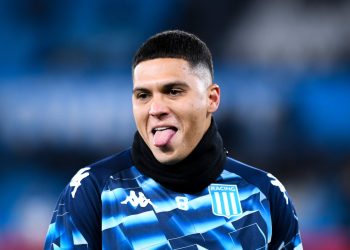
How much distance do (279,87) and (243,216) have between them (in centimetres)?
583

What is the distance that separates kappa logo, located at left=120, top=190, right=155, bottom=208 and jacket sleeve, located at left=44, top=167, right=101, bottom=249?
112mm

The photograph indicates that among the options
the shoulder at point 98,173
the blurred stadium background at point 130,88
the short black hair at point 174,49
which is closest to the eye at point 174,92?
the short black hair at point 174,49

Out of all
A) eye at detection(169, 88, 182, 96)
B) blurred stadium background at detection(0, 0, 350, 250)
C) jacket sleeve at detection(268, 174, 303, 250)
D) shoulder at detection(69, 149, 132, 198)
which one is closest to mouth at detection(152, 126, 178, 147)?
eye at detection(169, 88, 182, 96)

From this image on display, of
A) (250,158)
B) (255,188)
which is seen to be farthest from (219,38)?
(255,188)

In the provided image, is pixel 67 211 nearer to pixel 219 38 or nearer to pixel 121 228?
pixel 121 228

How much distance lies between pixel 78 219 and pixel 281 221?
0.80 meters

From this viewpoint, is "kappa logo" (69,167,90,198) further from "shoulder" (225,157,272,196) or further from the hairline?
"shoulder" (225,157,272,196)

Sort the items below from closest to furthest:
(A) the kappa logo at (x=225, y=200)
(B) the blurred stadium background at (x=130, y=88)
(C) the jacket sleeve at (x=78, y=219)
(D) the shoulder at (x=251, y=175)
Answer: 1. (C) the jacket sleeve at (x=78, y=219)
2. (A) the kappa logo at (x=225, y=200)
3. (D) the shoulder at (x=251, y=175)
4. (B) the blurred stadium background at (x=130, y=88)

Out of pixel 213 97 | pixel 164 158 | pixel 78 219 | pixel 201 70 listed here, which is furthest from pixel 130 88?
pixel 78 219

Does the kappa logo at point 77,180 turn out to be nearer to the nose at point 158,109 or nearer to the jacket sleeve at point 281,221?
the nose at point 158,109

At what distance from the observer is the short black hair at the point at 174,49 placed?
290cm

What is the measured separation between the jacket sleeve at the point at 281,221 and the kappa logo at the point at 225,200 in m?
0.15

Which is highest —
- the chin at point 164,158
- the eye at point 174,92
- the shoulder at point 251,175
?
the eye at point 174,92

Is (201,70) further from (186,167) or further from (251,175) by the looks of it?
(251,175)
